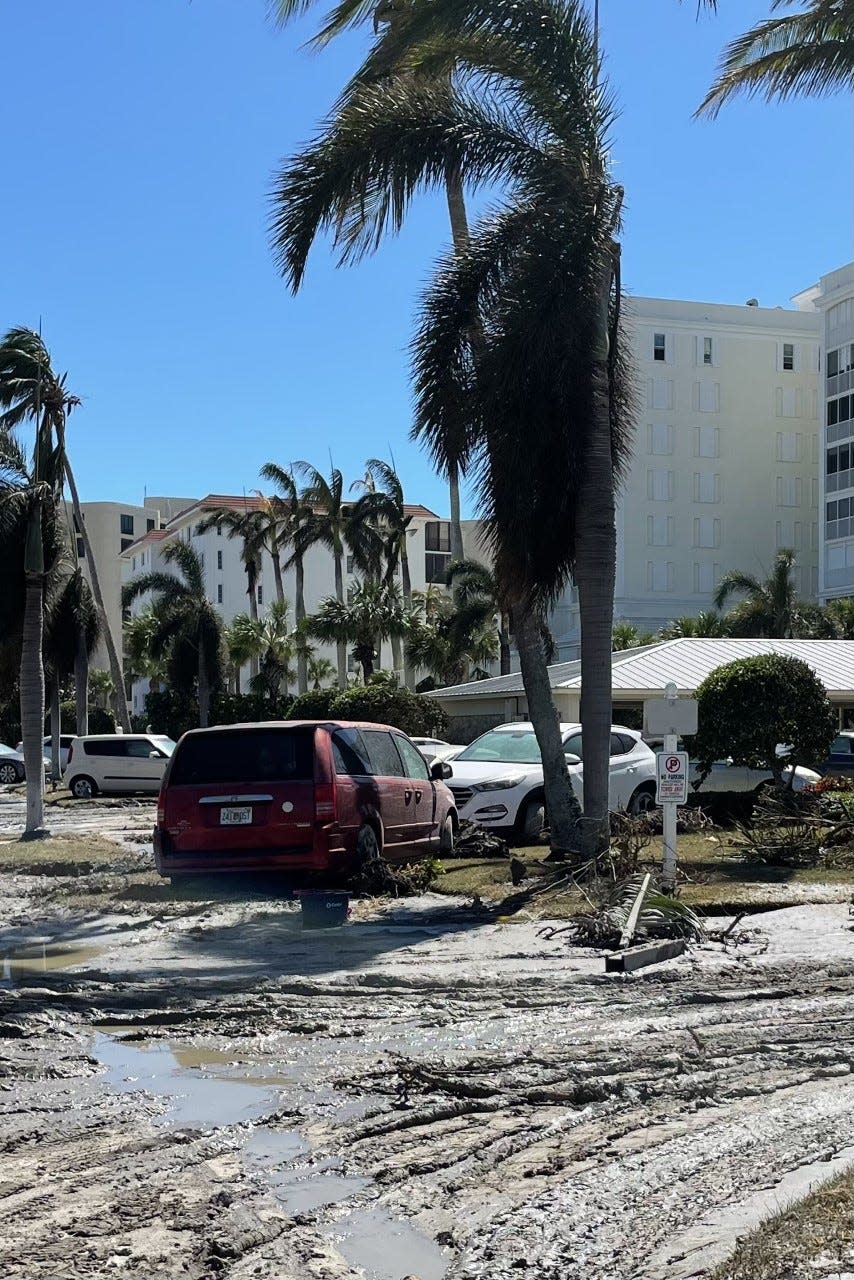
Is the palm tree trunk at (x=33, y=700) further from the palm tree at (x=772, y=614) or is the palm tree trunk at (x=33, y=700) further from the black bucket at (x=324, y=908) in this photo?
the palm tree at (x=772, y=614)

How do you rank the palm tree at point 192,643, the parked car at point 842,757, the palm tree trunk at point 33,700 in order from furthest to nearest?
the palm tree at point 192,643
the parked car at point 842,757
the palm tree trunk at point 33,700

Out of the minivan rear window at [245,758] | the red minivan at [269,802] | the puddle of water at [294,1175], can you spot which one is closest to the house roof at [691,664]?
the red minivan at [269,802]

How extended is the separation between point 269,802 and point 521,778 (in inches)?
267

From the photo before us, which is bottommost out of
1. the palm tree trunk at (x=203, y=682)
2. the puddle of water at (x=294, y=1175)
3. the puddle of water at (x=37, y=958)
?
the puddle of water at (x=37, y=958)

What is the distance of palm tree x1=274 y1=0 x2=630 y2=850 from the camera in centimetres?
1503

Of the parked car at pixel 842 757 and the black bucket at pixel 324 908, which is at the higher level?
the parked car at pixel 842 757

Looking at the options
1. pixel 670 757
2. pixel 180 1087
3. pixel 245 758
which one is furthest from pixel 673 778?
pixel 180 1087

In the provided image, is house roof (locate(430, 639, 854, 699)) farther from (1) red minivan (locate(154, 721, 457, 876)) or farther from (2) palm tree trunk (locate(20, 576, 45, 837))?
(1) red minivan (locate(154, 721, 457, 876))

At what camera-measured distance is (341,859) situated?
1283 cm

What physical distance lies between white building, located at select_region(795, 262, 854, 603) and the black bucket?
6232cm

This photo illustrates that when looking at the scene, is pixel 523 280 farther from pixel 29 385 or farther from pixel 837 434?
pixel 837 434

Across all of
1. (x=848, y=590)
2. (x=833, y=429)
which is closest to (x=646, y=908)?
(x=848, y=590)

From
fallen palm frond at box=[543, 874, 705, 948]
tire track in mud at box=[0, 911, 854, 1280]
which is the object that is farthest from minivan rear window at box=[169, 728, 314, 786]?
tire track in mud at box=[0, 911, 854, 1280]

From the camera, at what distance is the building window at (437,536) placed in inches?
3893
